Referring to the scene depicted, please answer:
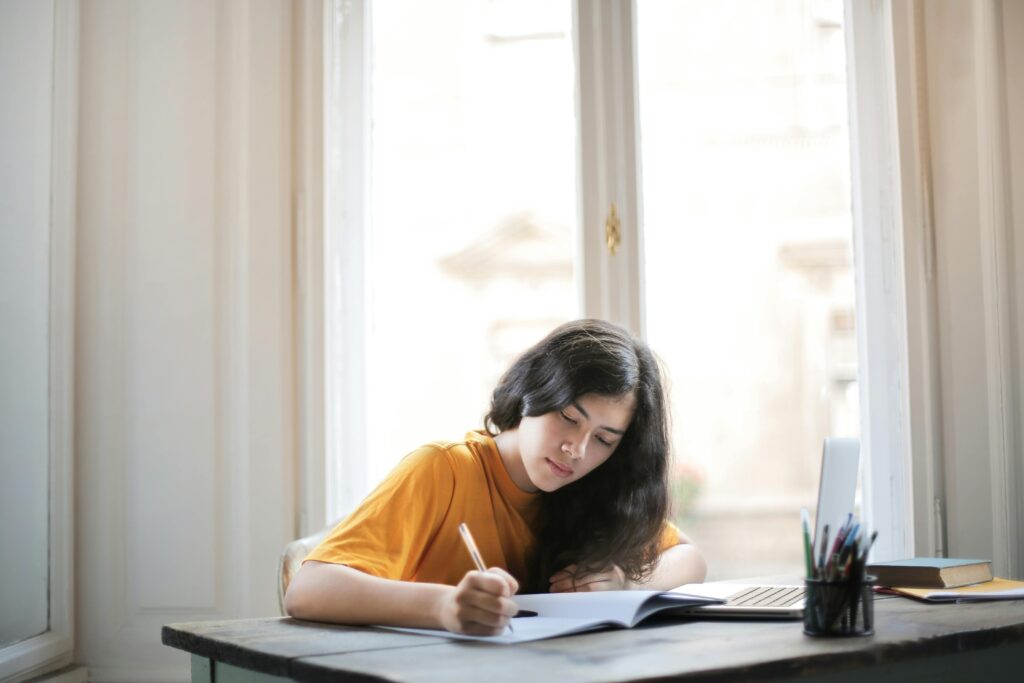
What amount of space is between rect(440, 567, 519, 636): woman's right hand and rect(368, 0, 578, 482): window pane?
1.58 metres

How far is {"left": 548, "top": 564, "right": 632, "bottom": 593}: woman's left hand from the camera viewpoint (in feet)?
5.46

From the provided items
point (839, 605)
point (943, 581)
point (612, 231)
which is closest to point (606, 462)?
point (943, 581)

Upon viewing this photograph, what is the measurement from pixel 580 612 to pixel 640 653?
0.75 feet

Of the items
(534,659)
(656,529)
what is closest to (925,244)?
(656,529)

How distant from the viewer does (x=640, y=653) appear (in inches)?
45.6

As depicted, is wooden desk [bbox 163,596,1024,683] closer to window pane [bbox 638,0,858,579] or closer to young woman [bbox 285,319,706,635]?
young woman [bbox 285,319,706,635]

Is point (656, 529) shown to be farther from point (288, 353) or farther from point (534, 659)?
point (288, 353)

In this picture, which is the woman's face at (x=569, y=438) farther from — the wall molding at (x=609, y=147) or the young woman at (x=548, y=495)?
the wall molding at (x=609, y=147)

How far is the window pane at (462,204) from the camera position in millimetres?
2828

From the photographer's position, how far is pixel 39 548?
2422 millimetres

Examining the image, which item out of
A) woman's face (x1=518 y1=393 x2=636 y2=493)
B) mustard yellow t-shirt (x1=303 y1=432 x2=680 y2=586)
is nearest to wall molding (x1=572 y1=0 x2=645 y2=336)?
mustard yellow t-shirt (x1=303 y1=432 x2=680 y2=586)

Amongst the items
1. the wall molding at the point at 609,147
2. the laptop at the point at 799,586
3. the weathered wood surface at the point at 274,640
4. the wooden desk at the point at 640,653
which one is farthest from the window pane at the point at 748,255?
the weathered wood surface at the point at 274,640

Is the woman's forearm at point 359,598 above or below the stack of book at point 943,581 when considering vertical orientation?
above

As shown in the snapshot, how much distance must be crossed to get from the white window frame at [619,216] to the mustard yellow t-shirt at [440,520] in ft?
3.11
